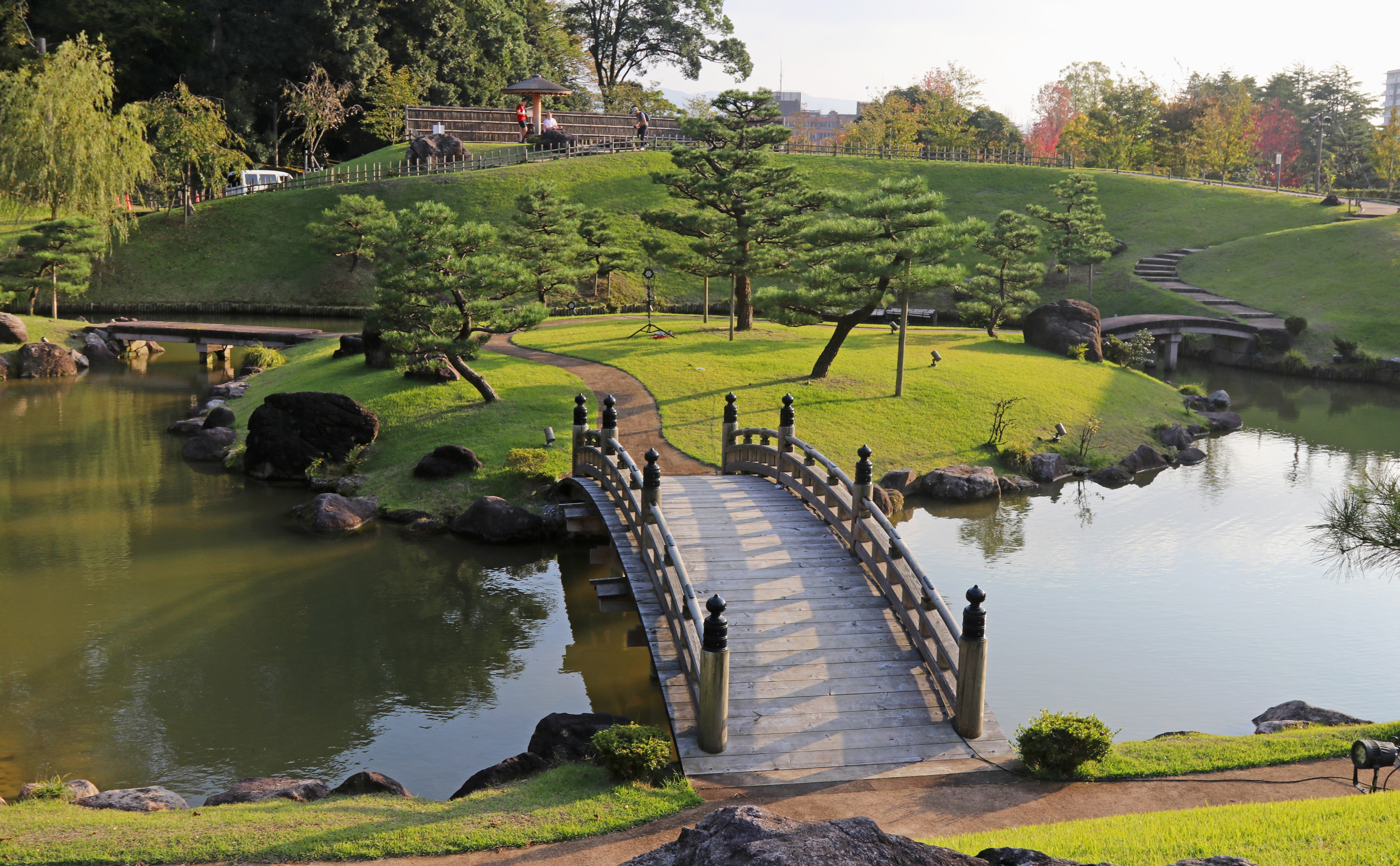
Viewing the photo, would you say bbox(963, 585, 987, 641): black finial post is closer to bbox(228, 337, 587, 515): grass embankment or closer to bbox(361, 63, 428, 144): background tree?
bbox(228, 337, 587, 515): grass embankment

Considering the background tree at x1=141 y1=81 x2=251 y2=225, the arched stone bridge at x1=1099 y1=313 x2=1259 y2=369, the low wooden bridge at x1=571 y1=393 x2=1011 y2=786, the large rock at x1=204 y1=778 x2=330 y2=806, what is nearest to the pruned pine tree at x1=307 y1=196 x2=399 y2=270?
the background tree at x1=141 y1=81 x2=251 y2=225

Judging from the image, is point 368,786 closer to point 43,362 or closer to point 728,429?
point 728,429

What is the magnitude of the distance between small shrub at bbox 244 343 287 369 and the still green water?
13.4 meters

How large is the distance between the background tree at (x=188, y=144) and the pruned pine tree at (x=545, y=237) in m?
28.7

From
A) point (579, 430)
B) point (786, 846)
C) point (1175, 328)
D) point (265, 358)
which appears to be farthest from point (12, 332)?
point (1175, 328)

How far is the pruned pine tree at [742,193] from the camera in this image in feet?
111

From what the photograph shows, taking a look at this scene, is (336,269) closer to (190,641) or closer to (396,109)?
(396,109)

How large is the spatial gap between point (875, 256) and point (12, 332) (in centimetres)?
3577

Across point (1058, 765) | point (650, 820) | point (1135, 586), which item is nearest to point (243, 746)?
point (650, 820)

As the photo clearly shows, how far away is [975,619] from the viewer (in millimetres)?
11453

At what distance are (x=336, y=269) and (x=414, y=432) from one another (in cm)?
3382

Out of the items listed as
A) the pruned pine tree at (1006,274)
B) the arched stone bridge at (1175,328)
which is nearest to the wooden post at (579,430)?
the pruned pine tree at (1006,274)

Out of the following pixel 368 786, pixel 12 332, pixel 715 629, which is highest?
pixel 12 332

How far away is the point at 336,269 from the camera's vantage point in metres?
56.5
